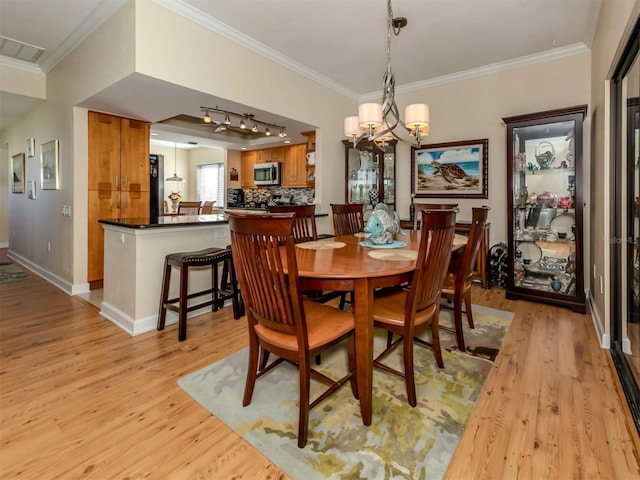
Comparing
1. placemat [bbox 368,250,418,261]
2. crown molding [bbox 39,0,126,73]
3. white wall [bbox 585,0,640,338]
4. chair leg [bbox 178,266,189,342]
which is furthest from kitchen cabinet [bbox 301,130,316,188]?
white wall [bbox 585,0,640,338]

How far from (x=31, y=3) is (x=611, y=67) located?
179 inches

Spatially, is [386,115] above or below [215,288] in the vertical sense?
above

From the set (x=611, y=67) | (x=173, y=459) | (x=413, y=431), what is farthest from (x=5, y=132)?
(x=611, y=67)

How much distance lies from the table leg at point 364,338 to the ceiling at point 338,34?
2.53 metres

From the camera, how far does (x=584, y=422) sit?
167 centimetres

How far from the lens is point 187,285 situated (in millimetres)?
2789

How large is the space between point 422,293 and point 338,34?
2.81 m

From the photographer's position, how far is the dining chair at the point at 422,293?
167 centimetres

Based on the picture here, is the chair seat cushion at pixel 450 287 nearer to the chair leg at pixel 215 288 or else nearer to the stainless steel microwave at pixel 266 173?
the chair leg at pixel 215 288

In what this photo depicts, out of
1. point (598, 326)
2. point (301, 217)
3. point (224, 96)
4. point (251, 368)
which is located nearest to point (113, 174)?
point (224, 96)

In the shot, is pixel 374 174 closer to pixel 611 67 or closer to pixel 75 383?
pixel 611 67

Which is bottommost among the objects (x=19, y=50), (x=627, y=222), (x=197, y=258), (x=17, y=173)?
(x=197, y=258)

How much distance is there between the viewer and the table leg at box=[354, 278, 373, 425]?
62.6 inches

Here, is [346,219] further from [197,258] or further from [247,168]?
[247,168]
